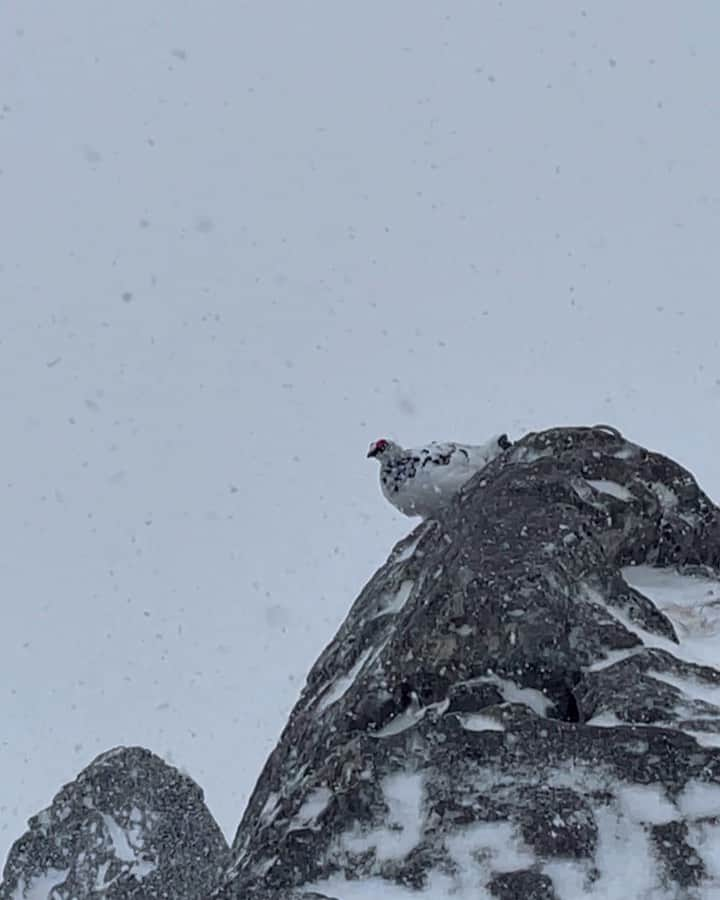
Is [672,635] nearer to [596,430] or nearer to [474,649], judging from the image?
[474,649]

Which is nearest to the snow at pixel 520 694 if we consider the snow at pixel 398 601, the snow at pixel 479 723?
the snow at pixel 479 723

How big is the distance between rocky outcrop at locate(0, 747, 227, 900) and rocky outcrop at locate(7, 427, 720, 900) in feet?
→ 14.9

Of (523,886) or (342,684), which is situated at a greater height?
(342,684)

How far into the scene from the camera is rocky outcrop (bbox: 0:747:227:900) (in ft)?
35.8

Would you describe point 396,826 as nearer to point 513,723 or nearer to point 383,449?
point 513,723

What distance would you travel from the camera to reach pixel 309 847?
4961 mm

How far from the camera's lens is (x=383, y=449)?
35.3 ft

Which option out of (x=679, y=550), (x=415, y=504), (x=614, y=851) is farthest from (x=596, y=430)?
(x=614, y=851)

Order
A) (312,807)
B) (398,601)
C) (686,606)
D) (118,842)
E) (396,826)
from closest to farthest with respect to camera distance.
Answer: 1. (396,826)
2. (312,807)
3. (686,606)
4. (398,601)
5. (118,842)

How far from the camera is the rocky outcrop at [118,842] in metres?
10.9

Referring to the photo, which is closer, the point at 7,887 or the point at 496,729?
the point at 496,729

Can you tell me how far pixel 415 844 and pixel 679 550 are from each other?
299 cm

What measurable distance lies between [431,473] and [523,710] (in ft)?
15.6

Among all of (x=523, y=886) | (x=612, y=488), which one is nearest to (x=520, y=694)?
(x=523, y=886)
